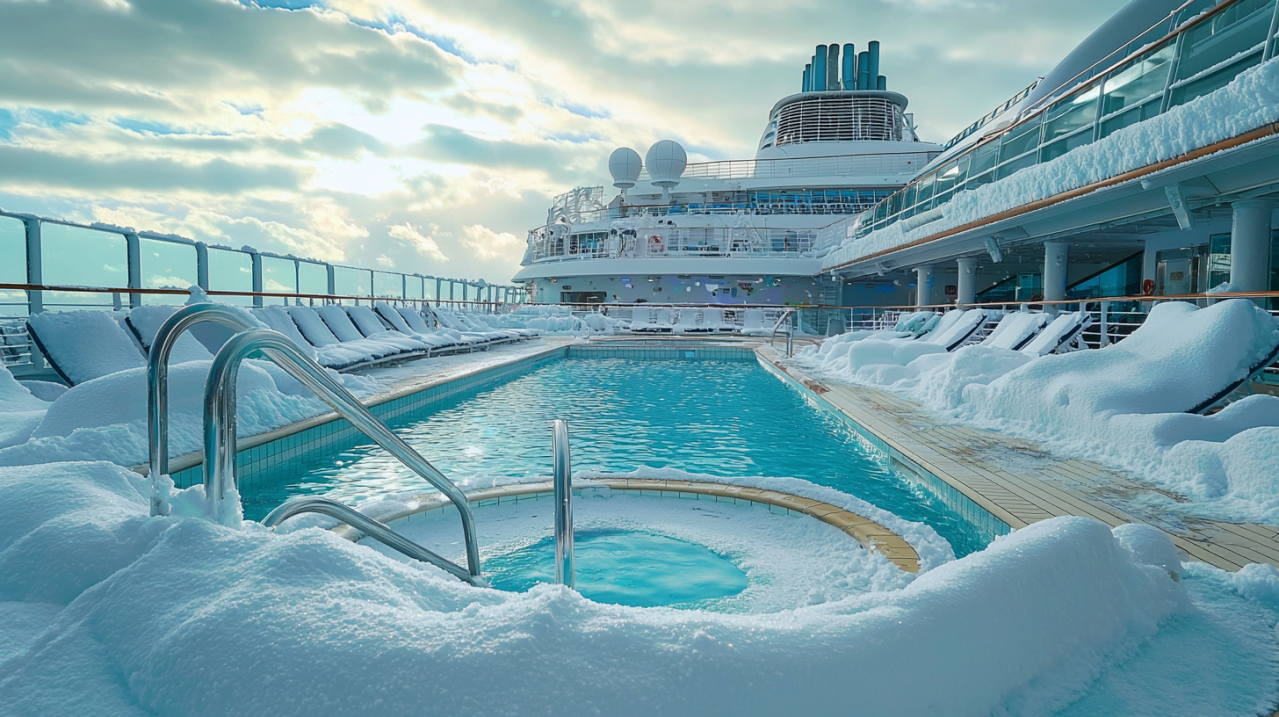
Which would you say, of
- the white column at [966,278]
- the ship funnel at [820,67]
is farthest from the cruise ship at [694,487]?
the ship funnel at [820,67]

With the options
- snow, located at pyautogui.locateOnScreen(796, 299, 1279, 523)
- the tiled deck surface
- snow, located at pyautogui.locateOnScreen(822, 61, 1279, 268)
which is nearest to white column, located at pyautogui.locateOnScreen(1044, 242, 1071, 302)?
snow, located at pyautogui.locateOnScreen(822, 61, 1279, 268)

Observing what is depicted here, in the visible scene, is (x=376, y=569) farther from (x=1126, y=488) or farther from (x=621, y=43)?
(x=621, y=43)

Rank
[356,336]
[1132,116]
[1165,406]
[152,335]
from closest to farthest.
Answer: [1165,406], [152,335], [1132,116], [356,336]

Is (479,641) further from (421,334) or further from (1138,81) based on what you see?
(421,334)

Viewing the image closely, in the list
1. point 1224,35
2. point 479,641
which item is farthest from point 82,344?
point 1224,35

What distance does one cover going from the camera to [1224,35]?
5.72 meters

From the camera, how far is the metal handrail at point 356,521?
174cm

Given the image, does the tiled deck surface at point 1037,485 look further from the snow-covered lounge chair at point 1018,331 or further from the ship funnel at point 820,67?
the ship funnel at point 820,67

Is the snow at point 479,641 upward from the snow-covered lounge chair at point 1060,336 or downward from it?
downward

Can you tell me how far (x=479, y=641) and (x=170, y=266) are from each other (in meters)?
8.13

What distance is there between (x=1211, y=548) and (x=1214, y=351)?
99.0 inches

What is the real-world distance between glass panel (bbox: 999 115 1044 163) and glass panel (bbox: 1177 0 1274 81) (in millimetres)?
2476

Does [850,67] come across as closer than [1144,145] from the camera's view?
No

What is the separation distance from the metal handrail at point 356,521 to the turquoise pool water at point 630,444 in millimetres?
1834
